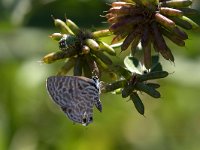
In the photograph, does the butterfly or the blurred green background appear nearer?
the butterfly

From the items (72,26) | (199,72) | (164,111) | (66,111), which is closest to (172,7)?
(72,26)

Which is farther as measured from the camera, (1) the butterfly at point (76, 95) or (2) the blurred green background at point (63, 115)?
(2) the blurred green background at point (63, 115)

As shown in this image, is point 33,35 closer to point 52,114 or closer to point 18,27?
point 18,27

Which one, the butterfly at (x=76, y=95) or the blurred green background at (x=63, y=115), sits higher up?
the butterfly at (x=76, y=95)

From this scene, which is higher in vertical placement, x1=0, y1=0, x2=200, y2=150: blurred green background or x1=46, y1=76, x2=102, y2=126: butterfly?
x1=46, y1=76, x2=102, y2=126: butterfly
